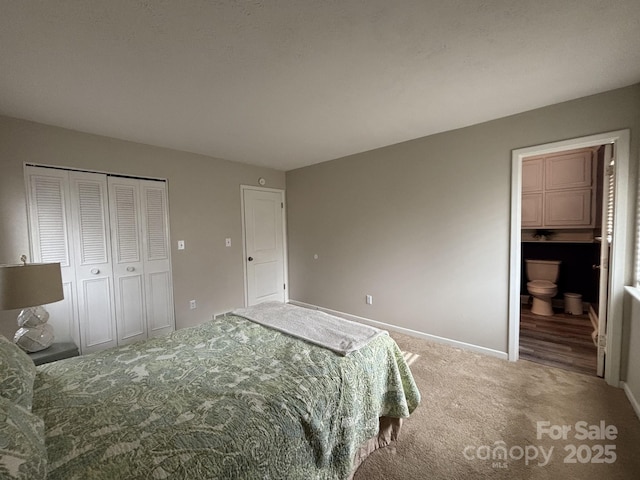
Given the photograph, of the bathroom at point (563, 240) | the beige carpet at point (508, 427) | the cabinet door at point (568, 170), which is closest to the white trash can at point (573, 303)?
the bathroom at point (563, 240)

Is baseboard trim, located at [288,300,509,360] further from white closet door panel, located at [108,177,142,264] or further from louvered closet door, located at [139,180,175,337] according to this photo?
white closet door panel, located at [108,177,142,264]

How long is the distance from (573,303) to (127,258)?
19.8 ft

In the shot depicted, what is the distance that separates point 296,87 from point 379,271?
2.44 meters

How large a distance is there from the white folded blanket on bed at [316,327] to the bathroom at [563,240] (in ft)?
8.57

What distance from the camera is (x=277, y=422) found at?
3.47 ft

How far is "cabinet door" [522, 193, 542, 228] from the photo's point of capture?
4.02 meters

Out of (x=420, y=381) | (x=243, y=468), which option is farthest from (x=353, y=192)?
(x=243, y=468)

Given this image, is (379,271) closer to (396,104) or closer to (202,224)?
(396,104)

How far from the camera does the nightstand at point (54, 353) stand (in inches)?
75.4

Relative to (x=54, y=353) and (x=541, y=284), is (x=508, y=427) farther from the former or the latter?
(x=54, y=353)

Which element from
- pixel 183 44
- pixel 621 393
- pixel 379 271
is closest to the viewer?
pixel 183 44

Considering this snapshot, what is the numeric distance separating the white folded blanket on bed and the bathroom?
8.57ft

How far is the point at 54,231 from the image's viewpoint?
253 cm

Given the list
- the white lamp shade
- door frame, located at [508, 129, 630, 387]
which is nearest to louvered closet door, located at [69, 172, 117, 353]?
the white lamp shade
